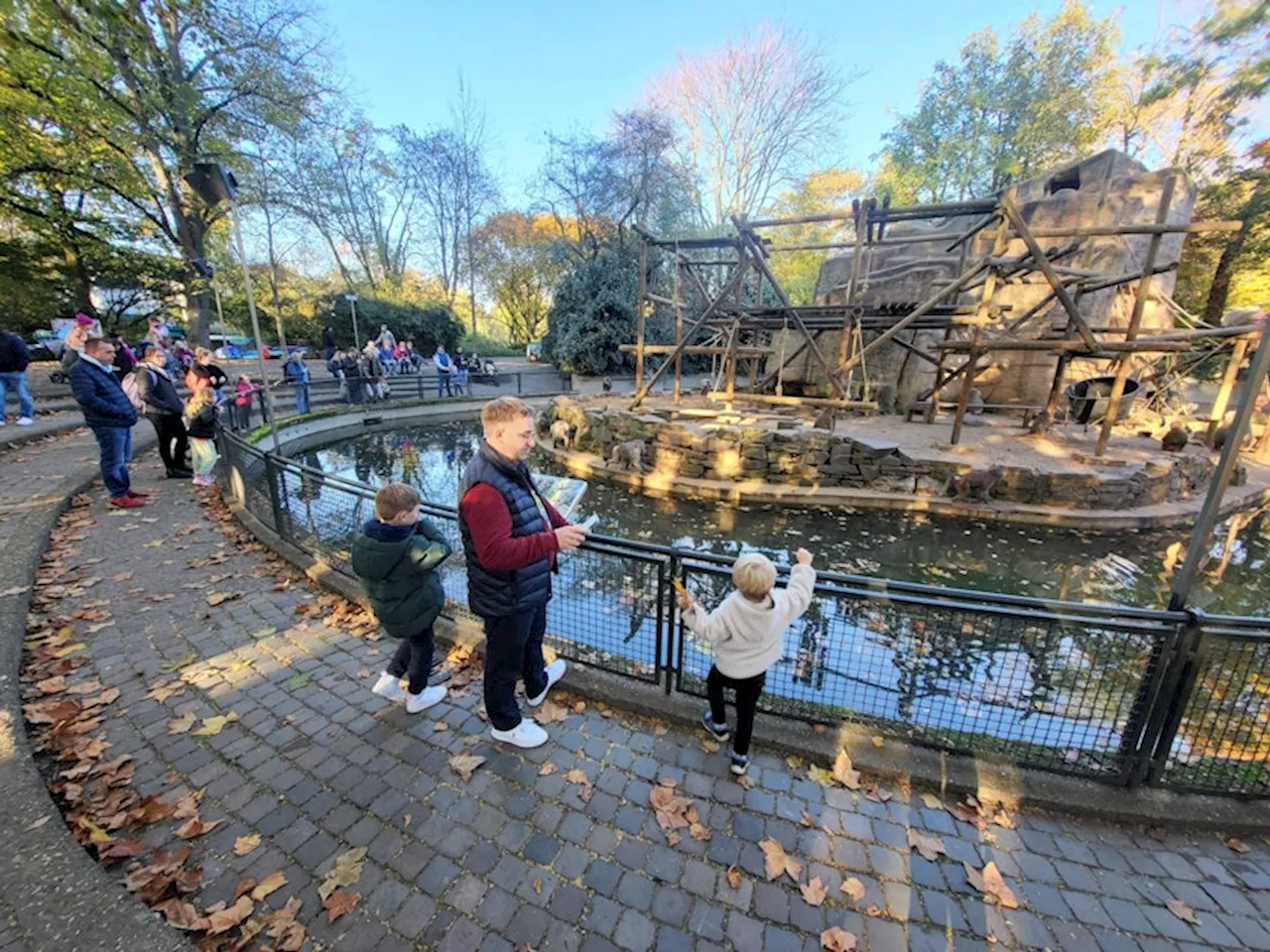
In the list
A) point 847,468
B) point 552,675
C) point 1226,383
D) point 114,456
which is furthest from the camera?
point 1226,383

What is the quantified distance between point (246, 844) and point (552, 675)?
5.03ft

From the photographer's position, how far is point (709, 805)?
2395 mm

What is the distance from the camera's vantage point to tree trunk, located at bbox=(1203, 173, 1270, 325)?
677 inches

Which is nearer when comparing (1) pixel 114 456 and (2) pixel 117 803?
(2) pixel 117 803

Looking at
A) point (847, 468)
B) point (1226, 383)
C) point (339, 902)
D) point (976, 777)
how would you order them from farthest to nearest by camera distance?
1. point (1226, 383)
2. point (847, 468)
3. point (976, 777)
4. point (339, 902)

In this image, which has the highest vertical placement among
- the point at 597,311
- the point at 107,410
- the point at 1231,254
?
the point at 1231,254

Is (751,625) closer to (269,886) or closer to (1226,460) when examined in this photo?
(1226,460)

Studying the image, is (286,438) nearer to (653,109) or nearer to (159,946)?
(159,946)

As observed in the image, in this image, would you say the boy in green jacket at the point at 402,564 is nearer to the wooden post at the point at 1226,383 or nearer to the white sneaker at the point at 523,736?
the white sneaker at the point at 523,736

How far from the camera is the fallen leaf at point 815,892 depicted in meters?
1.97

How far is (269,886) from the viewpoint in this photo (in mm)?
1945

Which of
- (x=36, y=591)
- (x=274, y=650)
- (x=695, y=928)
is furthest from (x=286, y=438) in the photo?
(x=695, y=928)

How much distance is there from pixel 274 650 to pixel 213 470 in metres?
4.92

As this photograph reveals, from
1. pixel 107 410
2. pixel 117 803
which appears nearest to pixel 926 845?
pixel 117 803
